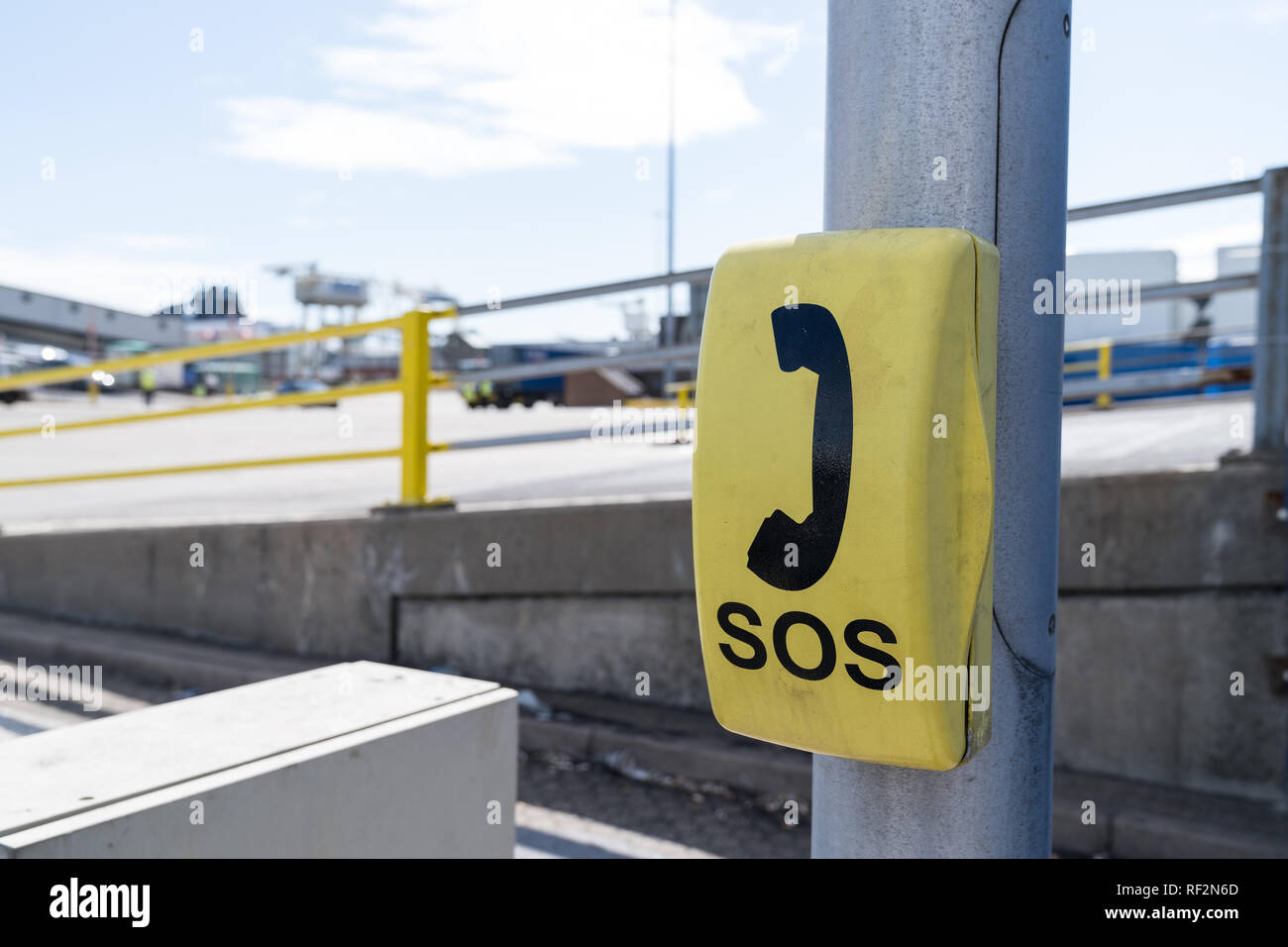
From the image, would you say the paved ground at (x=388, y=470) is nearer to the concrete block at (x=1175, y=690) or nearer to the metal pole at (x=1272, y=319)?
the metal pole at (x=1272, y=319)

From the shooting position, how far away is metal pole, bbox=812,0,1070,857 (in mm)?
1489

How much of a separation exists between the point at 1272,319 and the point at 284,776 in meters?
3.61

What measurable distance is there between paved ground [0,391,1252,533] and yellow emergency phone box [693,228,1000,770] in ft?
9.44

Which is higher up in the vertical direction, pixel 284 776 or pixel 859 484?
pixel 859 484

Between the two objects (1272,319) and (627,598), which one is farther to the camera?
(627,598)

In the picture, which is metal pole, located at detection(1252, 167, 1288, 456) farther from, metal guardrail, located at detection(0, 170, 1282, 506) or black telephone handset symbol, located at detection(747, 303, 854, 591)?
black telephone handset symbol, located at detection(747, 303, 854, 591)

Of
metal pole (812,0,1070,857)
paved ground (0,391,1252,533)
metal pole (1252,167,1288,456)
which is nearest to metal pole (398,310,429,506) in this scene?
paved ground (0,391,1252,533)

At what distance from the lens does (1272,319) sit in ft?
12.5

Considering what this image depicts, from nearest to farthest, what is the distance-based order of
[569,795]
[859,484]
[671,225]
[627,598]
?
[859,484] → [569,795] → [627,598] → [671,225]

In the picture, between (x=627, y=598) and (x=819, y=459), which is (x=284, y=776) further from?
(x=627, y=598)

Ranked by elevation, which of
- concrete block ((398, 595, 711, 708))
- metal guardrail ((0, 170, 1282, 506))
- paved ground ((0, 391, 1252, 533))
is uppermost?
metal guardrail ((0, 170, 1282, 506))

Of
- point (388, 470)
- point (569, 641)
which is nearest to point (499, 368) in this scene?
point (569, 641)
